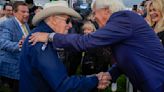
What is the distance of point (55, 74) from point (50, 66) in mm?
74

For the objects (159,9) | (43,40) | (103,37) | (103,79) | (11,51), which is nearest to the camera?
(103,37)

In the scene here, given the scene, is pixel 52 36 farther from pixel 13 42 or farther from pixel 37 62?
pixel 13 42

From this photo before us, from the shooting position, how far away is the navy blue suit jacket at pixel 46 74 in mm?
3002

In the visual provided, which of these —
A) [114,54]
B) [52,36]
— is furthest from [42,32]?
[114,54]

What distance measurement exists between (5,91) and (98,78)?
406 cm

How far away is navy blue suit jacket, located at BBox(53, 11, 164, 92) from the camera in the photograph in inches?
114

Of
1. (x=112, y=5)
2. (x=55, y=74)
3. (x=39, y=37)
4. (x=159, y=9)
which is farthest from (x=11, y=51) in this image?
(x=112, y=5)

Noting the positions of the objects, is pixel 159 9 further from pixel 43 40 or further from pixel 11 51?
pixel 11 51

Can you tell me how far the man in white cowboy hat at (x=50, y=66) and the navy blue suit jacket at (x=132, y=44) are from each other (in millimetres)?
148

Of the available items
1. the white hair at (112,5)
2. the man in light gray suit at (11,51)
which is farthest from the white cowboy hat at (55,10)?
the man in light gray suit at (11,51)

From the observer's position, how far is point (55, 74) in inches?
118

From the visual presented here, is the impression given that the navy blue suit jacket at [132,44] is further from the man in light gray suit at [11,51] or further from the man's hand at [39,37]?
the man in light gray suit at [11,51]

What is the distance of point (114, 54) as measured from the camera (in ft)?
10.1

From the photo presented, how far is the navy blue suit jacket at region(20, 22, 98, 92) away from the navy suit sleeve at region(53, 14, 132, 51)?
0.14m
